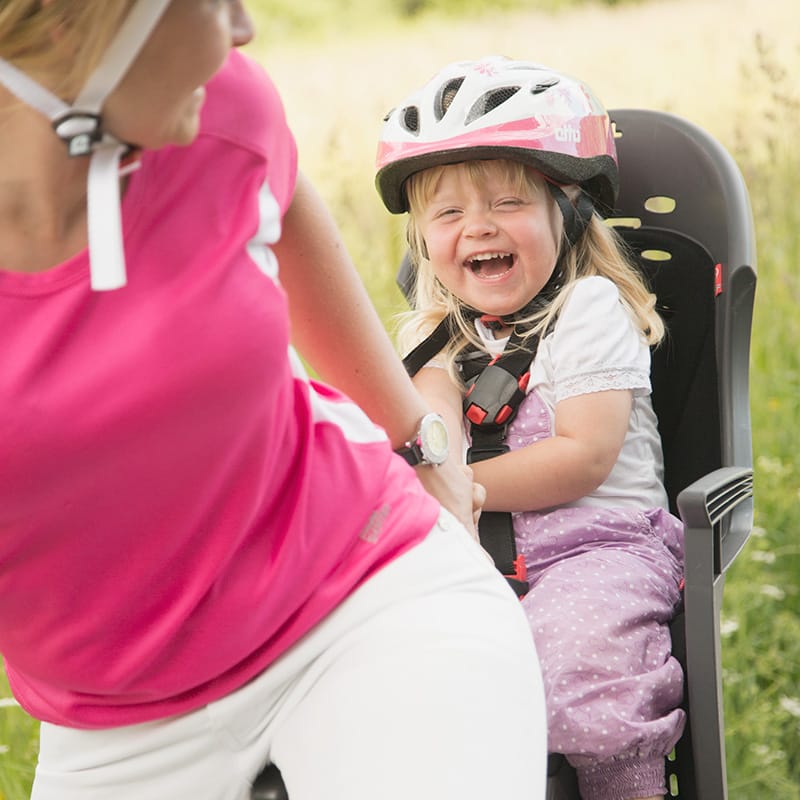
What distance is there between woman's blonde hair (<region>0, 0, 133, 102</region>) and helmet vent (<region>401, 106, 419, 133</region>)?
1.71 meters

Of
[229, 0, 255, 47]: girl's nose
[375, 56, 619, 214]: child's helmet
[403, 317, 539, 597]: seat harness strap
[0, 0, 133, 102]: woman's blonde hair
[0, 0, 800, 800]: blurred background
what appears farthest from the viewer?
[0, 0, 800, 800]: blurred background

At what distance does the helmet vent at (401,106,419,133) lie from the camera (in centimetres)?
310

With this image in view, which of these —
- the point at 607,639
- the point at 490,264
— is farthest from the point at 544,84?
the point at 607,639

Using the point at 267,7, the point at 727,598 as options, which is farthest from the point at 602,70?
the point at 727,598

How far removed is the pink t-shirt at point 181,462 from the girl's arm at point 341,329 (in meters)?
0.13

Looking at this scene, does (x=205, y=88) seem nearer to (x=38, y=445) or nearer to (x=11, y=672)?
(x=38, y=445)

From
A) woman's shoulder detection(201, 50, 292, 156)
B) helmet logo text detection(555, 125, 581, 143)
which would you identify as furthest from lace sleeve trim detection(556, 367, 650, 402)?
woman's shoulder detection(201, 50, 292, 156)

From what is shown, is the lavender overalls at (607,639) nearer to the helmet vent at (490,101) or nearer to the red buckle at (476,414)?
the red buckle at (476,414)

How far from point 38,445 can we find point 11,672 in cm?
58

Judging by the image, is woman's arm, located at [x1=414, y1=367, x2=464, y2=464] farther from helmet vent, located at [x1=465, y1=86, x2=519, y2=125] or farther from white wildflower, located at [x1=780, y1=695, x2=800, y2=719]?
white wildflower, located at [x1=780, y1=695, x2=800, y2=719]

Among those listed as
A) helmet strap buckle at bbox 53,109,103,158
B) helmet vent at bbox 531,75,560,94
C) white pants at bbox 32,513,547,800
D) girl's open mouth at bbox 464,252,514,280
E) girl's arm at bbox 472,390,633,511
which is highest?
helmet strap buckle at bbox 53,109,103,158

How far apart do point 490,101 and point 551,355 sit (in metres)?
0.61

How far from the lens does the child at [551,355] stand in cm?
257

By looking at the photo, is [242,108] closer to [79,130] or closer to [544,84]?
[79,130]
